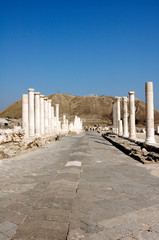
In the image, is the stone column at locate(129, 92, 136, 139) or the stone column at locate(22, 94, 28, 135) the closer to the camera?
the stone column at locate(22, 94, 28, 135)

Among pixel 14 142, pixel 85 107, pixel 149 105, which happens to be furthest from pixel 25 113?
pixel 85 107

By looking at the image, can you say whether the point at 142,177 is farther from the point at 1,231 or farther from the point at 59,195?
the point at 1,231

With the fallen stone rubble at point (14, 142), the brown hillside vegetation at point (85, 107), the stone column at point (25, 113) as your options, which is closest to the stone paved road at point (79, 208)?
the fallen stone rubble at point (14, 142)

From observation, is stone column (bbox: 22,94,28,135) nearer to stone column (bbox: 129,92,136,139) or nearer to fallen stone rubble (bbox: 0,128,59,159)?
fallen stone rubble (bbox: 0,128,59,159)

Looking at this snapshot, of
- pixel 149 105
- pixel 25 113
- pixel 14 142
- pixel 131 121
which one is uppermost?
pixel 149 105

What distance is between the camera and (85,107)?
130875 mm

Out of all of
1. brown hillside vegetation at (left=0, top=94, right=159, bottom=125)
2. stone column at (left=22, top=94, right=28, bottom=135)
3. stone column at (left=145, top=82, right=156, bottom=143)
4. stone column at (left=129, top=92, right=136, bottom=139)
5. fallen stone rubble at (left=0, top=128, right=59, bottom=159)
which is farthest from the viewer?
brown hillside vegetation at (left=0, top=94, right=159, bottom=125)

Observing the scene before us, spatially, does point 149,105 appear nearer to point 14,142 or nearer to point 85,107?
point 14,142

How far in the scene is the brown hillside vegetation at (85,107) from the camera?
121 metres

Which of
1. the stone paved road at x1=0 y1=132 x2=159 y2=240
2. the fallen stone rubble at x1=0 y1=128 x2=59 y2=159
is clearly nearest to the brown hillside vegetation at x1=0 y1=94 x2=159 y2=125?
the fallen stone rubble at x1=0 y1=128 x2=59 y2=159

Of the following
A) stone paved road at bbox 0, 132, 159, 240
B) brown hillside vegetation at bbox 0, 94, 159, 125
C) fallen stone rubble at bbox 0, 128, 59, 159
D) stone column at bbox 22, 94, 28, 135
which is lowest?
stone paved road at bbox 0, 132, 159, 240

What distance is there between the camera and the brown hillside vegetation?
12144 cm

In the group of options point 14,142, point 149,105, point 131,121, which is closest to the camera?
point 14,142

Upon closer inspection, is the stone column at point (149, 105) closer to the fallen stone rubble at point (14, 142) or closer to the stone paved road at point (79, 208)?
the fallen stone rubble at point (14, 142)
